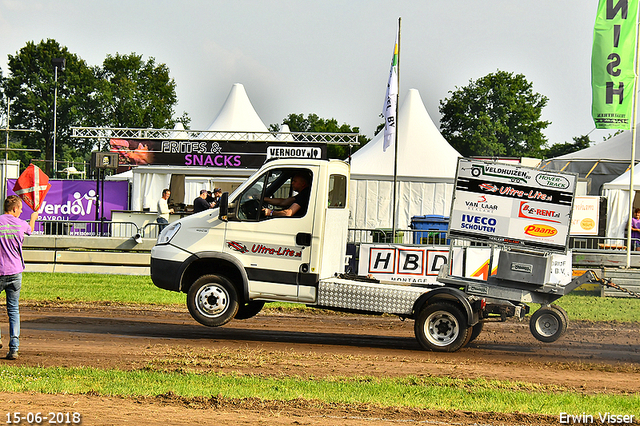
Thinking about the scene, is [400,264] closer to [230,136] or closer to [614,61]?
[614,61]

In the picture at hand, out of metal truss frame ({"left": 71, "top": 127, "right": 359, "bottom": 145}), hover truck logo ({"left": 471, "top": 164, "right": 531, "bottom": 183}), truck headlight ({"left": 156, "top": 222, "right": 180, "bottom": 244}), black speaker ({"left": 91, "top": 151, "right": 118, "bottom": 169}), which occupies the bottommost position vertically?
truck headlight ({"left": 156, "top": 222, "right": 180, "bottom": 244})

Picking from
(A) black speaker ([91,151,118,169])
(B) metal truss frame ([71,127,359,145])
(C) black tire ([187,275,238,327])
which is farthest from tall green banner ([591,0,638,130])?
(A) black speaker ([91,151,118,169])

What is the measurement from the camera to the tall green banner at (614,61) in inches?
715

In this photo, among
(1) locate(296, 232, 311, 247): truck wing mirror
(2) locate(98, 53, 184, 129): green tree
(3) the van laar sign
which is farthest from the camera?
(2) locate(98, 53, 184, 129): green tree

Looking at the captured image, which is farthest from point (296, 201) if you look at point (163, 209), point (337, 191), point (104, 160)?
point (104, 160)

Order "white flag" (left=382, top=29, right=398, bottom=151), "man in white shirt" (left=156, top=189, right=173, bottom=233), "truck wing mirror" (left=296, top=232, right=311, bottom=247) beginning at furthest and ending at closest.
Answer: "white flag" (left=382, top=29, right=398, bottom=151)
"man in white shirt" (left=156, top=189, right=173, bottom=233)
"truck wing mirror" (left=296, top=232, right=311, bottom=247)

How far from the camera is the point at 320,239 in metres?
9.52

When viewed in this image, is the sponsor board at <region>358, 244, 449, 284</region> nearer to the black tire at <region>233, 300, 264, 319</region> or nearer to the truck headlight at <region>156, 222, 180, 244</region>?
the black tire at <region>233, 300, 264, 319</region>

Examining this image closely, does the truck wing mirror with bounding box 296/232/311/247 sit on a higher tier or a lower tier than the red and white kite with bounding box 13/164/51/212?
lower

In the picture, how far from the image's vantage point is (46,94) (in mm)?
71562

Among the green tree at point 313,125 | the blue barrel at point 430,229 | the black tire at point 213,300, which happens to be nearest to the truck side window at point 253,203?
the black tire at point 213,300

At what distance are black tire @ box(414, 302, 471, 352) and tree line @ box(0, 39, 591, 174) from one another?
212 ft

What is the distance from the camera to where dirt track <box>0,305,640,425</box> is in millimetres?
5859

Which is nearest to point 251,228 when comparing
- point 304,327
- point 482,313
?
point 304,327
